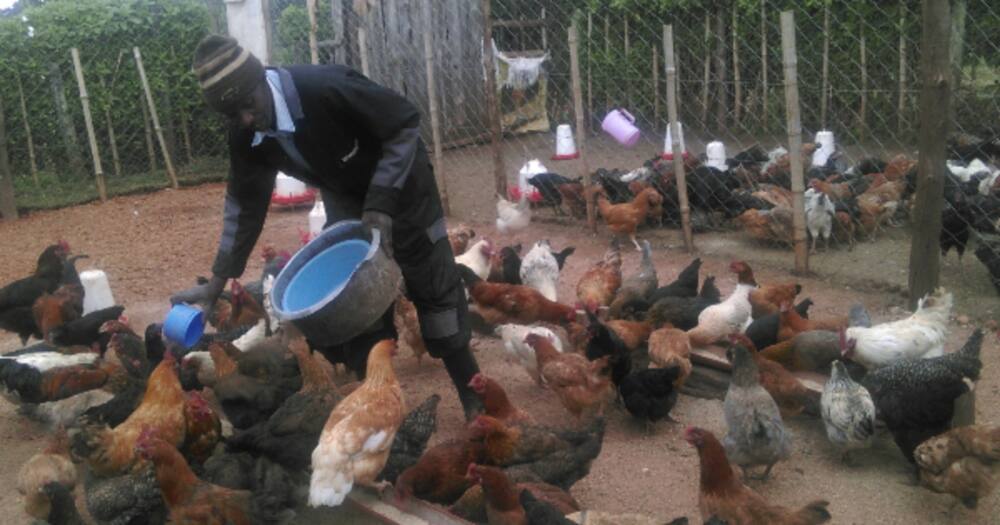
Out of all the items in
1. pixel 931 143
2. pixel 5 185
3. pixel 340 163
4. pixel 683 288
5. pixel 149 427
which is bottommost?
pixel 5 185

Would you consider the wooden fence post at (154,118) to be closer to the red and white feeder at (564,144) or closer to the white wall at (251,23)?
the white wall at (251,23)

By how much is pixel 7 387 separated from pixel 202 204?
273 inches

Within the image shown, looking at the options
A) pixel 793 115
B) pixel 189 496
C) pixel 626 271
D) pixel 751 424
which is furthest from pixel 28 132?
pixel 751 424

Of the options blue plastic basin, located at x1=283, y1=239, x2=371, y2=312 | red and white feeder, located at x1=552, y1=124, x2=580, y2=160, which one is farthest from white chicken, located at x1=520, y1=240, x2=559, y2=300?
red and white feeder, located at x1=552, y1=124, x2=580, y2=160

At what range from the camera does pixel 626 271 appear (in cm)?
808

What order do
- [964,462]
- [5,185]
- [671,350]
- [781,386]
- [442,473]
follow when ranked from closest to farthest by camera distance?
[964,462]
[442,473]
[781,386]
[671,350]
[5,185]

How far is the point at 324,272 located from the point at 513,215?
4961mm

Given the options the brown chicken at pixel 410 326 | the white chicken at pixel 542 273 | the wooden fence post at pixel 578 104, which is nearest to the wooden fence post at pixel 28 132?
the wooden fence post at pixel 578 104

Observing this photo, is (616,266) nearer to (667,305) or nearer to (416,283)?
(667,305)

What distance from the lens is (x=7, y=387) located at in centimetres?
534

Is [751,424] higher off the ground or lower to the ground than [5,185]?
higher

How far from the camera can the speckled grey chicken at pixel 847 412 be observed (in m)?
4.41

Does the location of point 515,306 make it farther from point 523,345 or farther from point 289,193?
point 289,193

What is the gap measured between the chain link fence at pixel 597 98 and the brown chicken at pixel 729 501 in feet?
14.6
